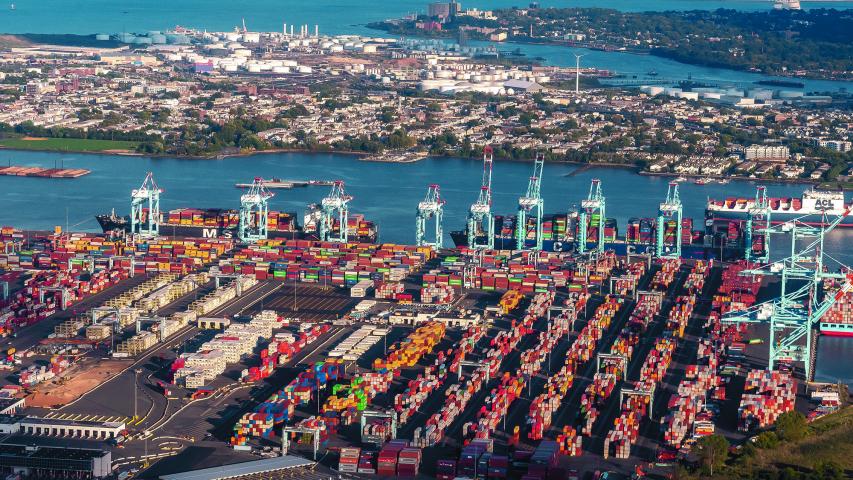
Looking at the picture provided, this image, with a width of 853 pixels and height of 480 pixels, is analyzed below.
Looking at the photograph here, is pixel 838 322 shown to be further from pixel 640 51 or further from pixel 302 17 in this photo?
pixel 302 17

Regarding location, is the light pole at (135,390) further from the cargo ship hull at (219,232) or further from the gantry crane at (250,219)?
the cargo ship hull at (219,232)

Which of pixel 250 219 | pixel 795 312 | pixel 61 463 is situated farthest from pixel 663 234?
pixel 61 463

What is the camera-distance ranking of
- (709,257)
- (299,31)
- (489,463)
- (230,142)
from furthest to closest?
1. (299,31)
2. (230,142)
3. (709,257)
4. (489,463)

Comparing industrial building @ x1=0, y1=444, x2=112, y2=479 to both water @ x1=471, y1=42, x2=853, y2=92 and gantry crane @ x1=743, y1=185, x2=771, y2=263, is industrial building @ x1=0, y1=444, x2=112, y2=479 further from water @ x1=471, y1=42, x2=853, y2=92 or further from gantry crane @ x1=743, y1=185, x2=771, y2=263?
water @ x1=471, y1=42, x2=853, y2=92

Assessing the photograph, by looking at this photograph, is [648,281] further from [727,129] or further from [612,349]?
[727,129]

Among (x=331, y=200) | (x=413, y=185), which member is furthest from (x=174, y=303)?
(x=413, y=185)

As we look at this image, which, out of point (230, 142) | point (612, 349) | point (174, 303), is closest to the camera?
point (612, 349)

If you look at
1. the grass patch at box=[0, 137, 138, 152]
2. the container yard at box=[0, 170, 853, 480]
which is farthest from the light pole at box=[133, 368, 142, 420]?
the grass patch at box=[0, 137, 138, 152]

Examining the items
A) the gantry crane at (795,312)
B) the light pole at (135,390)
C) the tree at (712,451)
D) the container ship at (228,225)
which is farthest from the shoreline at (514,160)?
the tree at (712,451)
